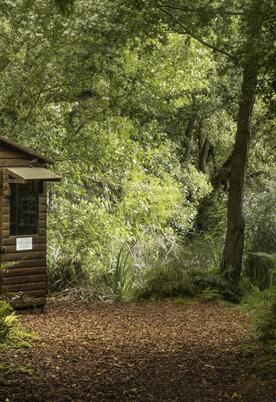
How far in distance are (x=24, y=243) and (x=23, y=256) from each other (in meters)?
0.19

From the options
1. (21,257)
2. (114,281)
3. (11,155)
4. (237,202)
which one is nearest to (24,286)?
(21,257)

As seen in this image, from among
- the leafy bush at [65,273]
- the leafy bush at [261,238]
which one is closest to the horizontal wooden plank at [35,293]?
the leafy bush at [65,273]

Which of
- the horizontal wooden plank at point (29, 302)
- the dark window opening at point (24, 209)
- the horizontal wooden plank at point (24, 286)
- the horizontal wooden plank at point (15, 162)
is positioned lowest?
the horizontal wooden plank at point (29, 302)

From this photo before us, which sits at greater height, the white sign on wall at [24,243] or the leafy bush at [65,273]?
the white sign on wall at [24,243]

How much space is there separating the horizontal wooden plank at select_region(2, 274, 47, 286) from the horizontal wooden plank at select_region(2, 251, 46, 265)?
25 cm

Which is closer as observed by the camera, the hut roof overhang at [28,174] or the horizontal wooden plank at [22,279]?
the hut roof overhang at [28,174]

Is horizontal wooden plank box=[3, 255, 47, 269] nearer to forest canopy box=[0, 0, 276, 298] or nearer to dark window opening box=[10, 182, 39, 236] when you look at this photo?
dark window opening box=[10, 182, 39, 236]

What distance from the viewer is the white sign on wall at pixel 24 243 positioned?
9.91 m

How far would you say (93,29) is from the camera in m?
9.66

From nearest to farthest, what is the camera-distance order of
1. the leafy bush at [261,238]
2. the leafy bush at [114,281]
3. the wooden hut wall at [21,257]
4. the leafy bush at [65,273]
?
the wooden hut wall at [21,257] < the leafy bush at [261,238] < the leafy bush at [114,281] < the leafy bush at [65,273]

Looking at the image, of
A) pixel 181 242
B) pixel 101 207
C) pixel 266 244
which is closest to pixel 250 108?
pixel 266 244

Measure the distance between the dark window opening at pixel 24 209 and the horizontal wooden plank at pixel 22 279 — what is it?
0.62m

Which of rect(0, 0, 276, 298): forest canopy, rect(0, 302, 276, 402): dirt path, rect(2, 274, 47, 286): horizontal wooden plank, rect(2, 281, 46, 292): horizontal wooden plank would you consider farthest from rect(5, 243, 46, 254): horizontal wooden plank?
rect(0, 0, 276, 298): forest canopy

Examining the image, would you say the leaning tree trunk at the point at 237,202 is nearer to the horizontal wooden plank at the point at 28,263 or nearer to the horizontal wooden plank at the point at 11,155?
the horizontal wooden plank at the point at 28,263
